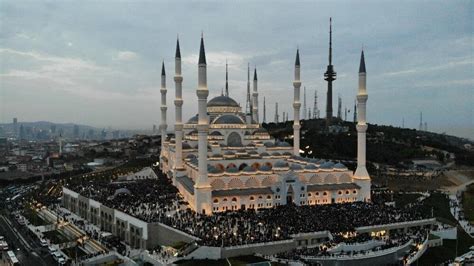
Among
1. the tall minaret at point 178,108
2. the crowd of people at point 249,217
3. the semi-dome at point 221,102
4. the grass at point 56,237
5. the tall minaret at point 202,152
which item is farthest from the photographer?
the semi-dome at point 221,102

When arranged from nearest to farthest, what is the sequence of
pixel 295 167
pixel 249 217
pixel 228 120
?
pixel 249 217
pixel 295 167
pixel 228 120

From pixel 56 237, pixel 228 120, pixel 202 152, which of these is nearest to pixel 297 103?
pixel 228 120

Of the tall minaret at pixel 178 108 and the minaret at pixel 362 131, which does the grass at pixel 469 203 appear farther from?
the tall minaret at pixel 178 108

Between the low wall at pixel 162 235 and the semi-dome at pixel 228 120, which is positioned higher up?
the semi-dome at pixel 228 120

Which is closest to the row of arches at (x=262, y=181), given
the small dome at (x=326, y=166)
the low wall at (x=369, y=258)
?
the small dome at (x=326, y=166)

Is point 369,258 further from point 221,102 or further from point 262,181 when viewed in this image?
point 221,102
